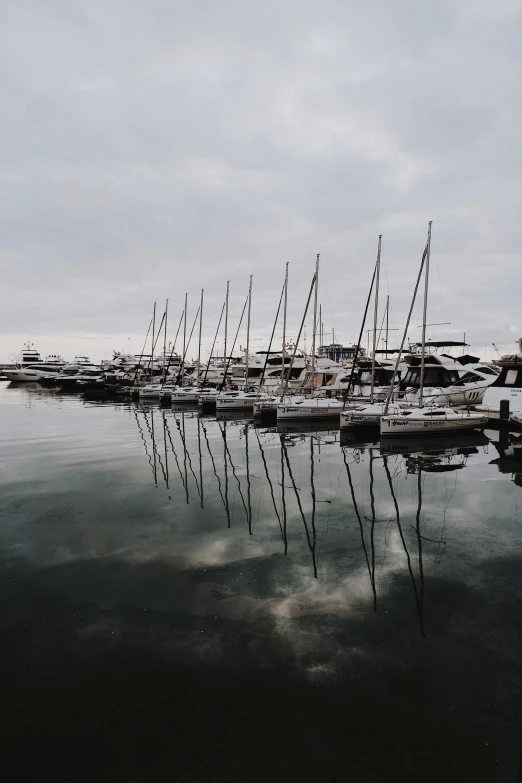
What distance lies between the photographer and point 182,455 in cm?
2106

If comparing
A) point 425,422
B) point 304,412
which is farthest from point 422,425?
point 304,412

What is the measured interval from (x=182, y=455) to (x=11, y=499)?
8424 mm

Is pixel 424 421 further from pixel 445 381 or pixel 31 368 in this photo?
pixel 31 368

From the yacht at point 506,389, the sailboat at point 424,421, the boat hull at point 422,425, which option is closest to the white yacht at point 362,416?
the sailboat at point 424,421

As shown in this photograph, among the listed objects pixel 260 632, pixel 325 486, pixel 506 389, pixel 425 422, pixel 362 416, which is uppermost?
pixel 506 389

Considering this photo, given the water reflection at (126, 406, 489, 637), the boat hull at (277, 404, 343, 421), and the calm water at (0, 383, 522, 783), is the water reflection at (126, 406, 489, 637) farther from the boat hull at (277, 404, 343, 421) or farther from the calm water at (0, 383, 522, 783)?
the boat hull at (277, 404, 343, 421)

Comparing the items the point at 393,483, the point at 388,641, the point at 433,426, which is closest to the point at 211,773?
the point at 388,641

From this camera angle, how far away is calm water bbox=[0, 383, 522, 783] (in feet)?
15.3

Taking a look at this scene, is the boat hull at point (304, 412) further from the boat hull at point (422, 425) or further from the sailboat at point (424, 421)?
the boat hull at point (422, 425)

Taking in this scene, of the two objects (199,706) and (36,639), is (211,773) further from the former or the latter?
(36,639)

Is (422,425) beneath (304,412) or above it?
beneath

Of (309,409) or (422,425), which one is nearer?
(422,425)

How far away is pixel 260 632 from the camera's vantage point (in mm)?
6766

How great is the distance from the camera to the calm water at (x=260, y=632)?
4.65 metres
